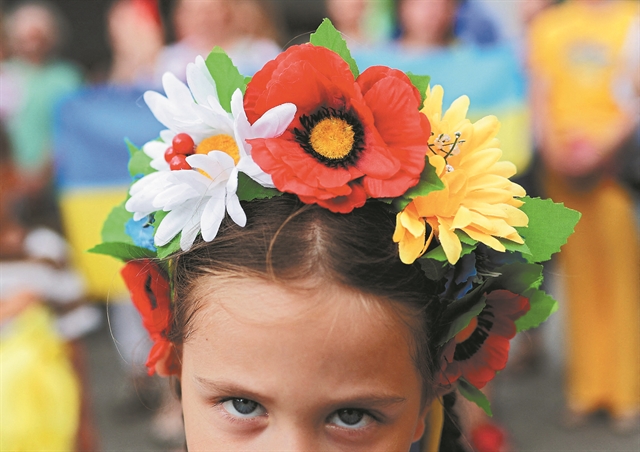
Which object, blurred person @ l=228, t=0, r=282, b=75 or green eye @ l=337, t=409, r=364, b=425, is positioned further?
blurred person @ l=228, t=0, r=282, b=75

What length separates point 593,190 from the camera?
4273mm

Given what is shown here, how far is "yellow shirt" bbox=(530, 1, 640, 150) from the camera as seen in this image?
421 cm

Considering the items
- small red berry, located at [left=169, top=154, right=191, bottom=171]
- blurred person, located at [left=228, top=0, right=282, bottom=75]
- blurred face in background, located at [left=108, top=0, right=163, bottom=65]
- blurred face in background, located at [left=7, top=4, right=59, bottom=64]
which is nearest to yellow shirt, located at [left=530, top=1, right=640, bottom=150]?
blurred person, located at [left=228, top=0, right=282, bottom=75]

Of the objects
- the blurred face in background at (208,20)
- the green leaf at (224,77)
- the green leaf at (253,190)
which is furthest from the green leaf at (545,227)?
the blurred face in background at (208,20)

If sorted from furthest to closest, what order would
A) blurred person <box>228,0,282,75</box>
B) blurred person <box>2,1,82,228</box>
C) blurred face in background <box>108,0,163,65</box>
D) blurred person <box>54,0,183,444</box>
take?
1. blurred face in background <box>108,0,163,65</box>
2. blurred person <box>2,1,82,228</box>
3. blurred person <box>54,0,183,444</box>
4. blurred person <box>228,0,282,75</box>

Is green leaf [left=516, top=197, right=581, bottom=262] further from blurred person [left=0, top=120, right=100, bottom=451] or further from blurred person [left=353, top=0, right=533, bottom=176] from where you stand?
blurred person [left=353, top=0, right=533, bottom=176]

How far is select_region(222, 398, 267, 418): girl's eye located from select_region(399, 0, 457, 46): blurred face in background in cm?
348

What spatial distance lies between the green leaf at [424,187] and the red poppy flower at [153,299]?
0.53 m

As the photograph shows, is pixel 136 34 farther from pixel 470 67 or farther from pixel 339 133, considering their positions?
pixel 339 133

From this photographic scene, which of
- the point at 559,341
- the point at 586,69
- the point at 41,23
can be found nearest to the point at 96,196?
the point at 41,23

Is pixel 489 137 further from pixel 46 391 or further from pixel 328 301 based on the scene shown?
pixel 46 391

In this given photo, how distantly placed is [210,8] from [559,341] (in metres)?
3.62

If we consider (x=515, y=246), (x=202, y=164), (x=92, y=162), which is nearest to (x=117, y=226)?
(x=202, y=164)

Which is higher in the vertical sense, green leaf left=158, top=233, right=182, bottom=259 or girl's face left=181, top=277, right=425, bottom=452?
green leaf left=158, top=233, right=182, bottom=259
